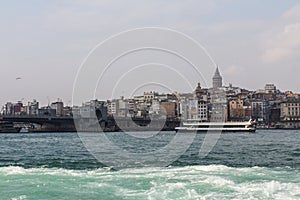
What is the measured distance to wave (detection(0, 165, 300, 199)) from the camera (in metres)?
15.4

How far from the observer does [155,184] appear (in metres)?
17.1

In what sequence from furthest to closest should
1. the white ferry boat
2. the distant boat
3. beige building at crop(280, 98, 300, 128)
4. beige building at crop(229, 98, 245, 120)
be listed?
1. beige building at crop(229, 98, 245, 120)
2. beige building at crop(280, 98, 300, 128)
3. the distant boat
4. the white ferry boat

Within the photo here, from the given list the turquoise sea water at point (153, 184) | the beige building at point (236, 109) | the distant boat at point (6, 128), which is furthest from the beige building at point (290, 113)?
the turquoise sea water at point (153, 184)

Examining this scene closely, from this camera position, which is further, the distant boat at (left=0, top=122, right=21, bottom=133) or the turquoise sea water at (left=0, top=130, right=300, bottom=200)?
the distant boat at (left=0, top=122, right=21, bottom=133)

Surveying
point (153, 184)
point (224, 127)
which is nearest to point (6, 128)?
point (224, 127)

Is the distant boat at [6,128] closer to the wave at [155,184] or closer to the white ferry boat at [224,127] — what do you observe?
the white ferry boat at [224,127]

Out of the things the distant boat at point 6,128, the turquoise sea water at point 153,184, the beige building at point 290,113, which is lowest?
the turquoise sea water at point 153,184

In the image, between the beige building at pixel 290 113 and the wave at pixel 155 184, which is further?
the beige building at pixel 290 113

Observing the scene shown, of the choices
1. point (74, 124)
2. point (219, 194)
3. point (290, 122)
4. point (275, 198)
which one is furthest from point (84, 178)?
point (290, 122)

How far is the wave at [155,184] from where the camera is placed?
50.4ft

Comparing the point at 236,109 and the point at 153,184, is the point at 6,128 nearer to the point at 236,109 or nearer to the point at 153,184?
the point at 236,109

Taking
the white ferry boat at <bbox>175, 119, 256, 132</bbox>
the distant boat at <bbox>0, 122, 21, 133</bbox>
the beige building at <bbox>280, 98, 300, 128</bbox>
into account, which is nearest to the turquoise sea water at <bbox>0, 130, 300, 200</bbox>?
the white ferry boat at <bbox>175, 119, 256, 132</bbox>

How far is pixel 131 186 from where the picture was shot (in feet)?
55.6

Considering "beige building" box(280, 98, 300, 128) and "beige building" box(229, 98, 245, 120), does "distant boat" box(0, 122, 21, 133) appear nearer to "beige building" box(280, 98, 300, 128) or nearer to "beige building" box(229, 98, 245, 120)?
"beige building" box(229, 98, 245, 120)
